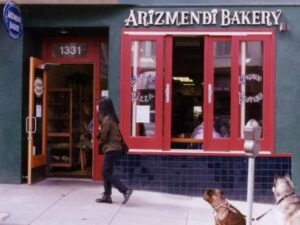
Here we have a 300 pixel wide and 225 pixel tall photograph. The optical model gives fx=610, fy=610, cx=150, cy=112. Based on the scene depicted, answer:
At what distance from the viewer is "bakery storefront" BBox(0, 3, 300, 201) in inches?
440

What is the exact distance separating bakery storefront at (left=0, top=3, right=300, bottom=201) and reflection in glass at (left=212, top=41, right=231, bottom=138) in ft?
0.06

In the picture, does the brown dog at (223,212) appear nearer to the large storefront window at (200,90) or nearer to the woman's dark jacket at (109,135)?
the woman's dark jacket at (109,135)

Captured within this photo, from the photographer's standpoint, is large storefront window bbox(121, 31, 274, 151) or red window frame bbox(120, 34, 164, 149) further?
red window frame bbox(120, 34, 164, 149)

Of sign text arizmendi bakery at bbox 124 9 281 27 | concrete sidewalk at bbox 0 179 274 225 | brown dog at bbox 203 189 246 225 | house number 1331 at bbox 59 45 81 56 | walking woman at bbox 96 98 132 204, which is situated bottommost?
concrete sidewalk at bbox 0 179 274 225

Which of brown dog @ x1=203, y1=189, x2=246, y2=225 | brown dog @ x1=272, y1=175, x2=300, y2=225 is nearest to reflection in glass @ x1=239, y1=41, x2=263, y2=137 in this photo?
brown dog @ x1=203, y1=189, x2=246, y2=225

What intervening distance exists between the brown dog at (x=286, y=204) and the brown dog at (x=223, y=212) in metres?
0.68

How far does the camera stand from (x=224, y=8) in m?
11.3

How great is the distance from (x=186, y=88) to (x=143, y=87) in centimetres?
82

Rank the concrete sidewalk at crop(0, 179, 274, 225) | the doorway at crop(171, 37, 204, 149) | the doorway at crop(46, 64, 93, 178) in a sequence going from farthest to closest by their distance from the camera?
the doorway at crop(46, 64, 93, 178), the doorway at crop(171, 37, 204, 149), the concrete sidewalk at crop(0, 179, 274, 225)

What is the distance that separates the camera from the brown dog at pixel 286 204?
680cm

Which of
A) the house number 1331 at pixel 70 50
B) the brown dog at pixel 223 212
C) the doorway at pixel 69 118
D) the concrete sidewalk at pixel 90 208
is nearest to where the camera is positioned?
the brown dog at pixel 223 212

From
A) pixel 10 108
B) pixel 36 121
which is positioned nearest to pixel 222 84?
pixel 36 121

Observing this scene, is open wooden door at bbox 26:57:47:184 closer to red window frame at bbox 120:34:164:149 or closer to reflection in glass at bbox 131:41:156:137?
red window frame at bbox 120:34:164:149

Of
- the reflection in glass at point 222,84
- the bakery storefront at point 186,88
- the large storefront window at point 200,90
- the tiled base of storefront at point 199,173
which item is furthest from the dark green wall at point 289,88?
the reflection in glass at point 222,84
